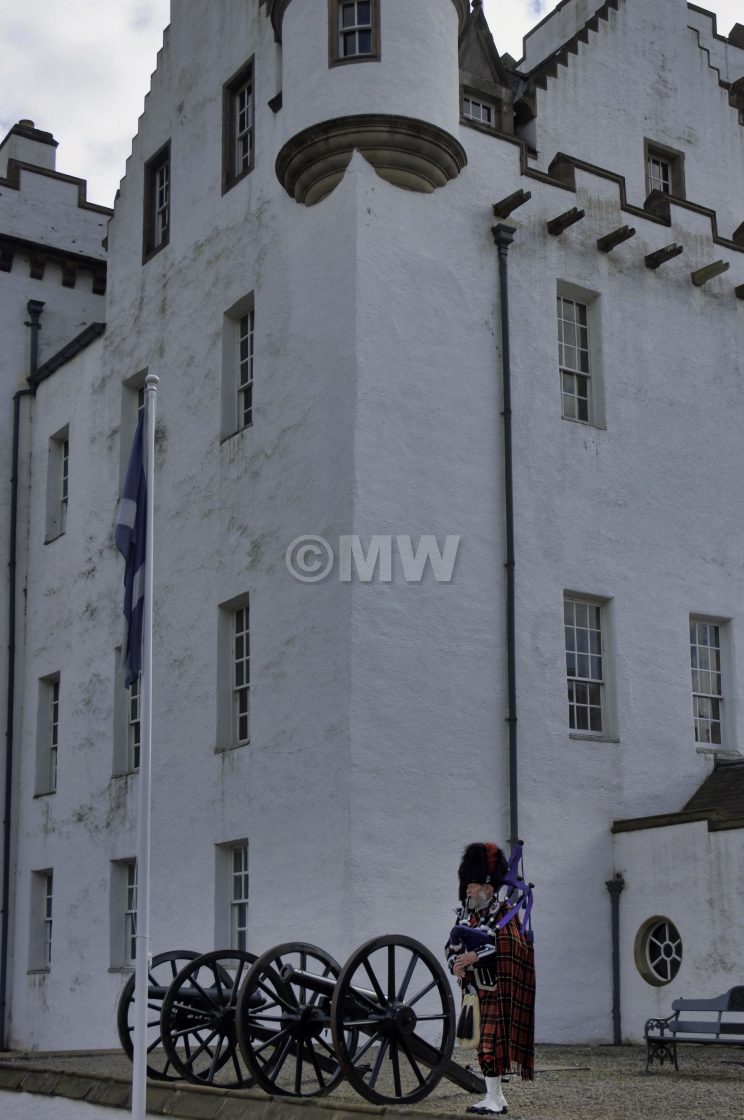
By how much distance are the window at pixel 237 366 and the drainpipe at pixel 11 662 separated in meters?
6.76

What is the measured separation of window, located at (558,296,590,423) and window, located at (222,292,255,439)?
410 centimetres

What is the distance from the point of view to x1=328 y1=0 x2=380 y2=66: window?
1870 centimetres

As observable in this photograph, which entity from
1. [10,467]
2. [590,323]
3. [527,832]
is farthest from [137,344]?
[527,832]

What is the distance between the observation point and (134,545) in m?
12.2

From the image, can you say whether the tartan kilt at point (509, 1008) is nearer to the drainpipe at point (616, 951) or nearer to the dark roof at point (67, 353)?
the drainpipe at point (616, 951)

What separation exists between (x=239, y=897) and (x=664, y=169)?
40.8 feet

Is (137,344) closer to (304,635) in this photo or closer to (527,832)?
(304,635)

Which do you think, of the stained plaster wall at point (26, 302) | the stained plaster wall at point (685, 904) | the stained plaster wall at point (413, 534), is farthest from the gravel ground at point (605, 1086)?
the stained plaster wall at point (26, 302)

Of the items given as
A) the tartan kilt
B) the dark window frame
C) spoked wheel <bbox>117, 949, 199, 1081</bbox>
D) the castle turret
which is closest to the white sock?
the tartan kilt

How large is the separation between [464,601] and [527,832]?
9.14ft

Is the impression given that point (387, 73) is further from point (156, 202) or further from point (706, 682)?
point (706, 682)

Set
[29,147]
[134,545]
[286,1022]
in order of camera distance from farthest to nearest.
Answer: [29,147] → [134,545] → [286,1022]

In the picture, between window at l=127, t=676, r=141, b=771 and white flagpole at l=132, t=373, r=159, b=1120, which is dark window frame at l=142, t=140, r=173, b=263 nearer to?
window at l=127, t=676, r=141, b=771

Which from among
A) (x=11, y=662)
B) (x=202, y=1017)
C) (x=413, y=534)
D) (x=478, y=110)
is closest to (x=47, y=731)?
(x=11, y=662)
